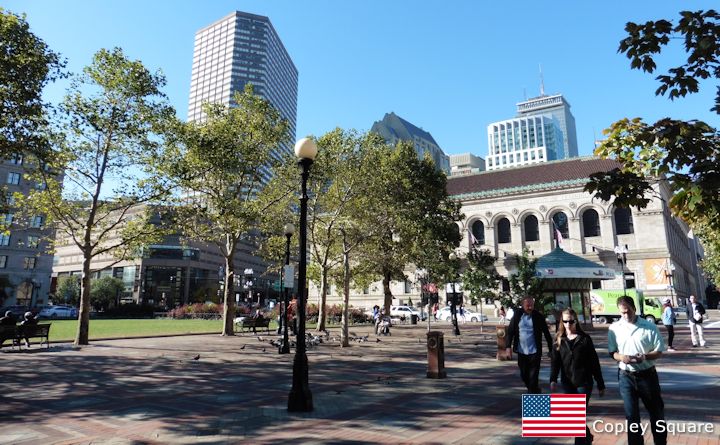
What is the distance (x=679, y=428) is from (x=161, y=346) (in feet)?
60.0

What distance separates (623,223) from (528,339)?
5826cm

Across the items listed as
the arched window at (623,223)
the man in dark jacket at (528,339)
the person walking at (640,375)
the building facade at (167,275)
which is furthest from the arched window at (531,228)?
the person walking at (640,375)

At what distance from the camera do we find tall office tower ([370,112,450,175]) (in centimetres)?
13156

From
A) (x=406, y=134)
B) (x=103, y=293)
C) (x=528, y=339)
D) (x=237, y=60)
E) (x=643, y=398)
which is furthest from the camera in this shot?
(x=237, y=60)

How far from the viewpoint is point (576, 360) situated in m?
6.07

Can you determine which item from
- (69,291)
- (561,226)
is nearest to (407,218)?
(561,226)

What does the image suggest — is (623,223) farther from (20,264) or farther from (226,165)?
(20,264)

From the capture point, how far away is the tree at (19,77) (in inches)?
515

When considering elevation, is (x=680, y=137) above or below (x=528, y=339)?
above

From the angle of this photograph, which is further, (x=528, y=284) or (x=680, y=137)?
(x=528, y=284)

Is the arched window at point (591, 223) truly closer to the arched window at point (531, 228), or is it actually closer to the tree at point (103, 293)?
the arched window at point (531, 228)

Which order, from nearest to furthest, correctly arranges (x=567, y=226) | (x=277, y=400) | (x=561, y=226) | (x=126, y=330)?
(x=277, y=400)
(x=126, y=330)
(x=567, y=226)
(x=561, y=226)

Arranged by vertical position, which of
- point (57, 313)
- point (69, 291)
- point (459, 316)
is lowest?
point (459, 316)

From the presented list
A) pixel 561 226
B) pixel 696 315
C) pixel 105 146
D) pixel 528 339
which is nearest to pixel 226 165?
pixel 105 146
